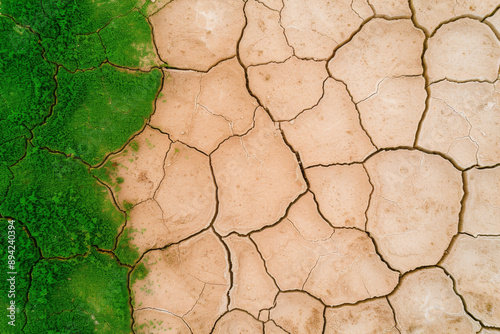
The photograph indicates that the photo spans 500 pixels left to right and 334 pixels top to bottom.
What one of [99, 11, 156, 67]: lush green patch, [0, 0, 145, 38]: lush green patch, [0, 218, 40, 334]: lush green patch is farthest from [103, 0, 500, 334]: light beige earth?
[0, 218, 40, 334]: lush green patch

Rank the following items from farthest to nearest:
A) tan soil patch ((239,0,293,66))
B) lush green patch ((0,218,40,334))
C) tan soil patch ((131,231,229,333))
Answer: tan soil patch ((239,0,293,66)) < tan soil patch ((131,231,229,333)) < lush green patch ((0,218,40,334))

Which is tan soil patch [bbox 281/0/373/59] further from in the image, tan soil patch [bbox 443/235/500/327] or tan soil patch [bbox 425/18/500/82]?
tan soil patch [bbox 443/235/500/327]

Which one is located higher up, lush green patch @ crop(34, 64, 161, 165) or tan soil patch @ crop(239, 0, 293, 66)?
tan soil patch @ crop(239, 0, 293, 66)

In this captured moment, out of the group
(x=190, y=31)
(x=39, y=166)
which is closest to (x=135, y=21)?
(x=190, y=31)

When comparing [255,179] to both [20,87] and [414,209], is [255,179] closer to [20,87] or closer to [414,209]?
[414,209]

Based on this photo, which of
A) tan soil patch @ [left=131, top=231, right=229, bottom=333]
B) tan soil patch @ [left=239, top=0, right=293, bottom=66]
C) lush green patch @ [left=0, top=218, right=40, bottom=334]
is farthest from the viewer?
tan soil patch @ [left=239, top=0, right=293, bottom=66]

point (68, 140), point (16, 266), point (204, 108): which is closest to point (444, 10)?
point (204, 108)

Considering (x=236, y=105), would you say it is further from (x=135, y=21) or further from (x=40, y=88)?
(x=40, y=88)

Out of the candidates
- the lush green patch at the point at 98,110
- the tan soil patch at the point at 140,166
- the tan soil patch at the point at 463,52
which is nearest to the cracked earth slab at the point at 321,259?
the tan soil patch at the point at 140,166
